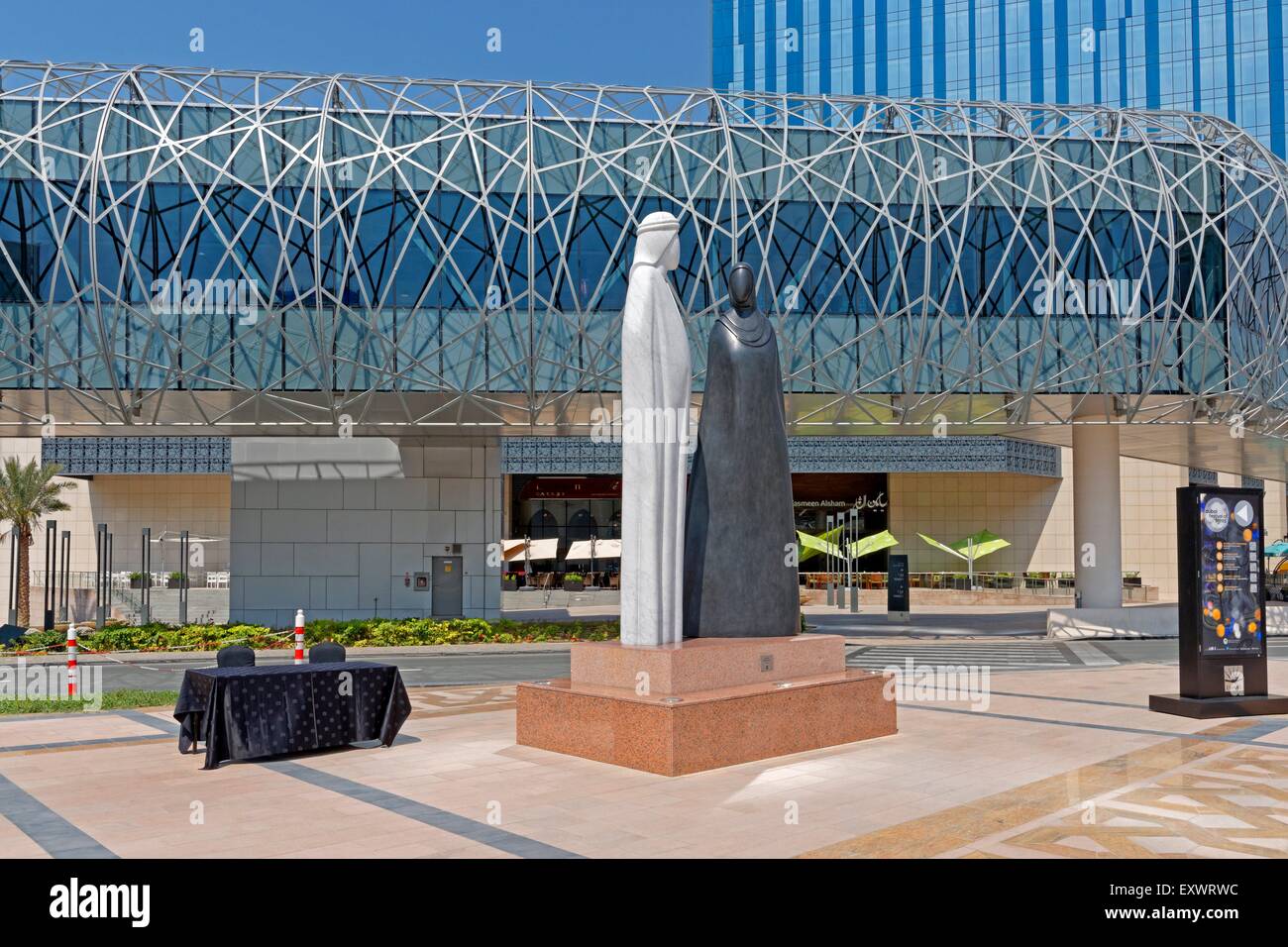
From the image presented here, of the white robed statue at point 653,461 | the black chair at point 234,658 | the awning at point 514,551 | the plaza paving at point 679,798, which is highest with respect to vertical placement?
the white robed statue at point 653,461

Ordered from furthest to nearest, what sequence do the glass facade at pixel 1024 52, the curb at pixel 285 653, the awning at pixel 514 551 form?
1. the glass facade at pixel 1024 52
2. the awning at pixel 514 551
3. the curb at pixel 285 653

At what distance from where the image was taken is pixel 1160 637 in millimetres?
34000

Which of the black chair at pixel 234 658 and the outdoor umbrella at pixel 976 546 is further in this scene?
the outdoor umbrella at pixel 976 546

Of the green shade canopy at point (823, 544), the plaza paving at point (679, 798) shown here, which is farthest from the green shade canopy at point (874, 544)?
the plaza paving at point (679, 798)

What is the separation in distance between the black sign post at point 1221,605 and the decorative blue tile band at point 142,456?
58.0 m

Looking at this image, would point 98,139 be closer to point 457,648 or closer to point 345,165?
point 345,165

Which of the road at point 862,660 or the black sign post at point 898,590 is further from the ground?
the black sign post at point 898,590

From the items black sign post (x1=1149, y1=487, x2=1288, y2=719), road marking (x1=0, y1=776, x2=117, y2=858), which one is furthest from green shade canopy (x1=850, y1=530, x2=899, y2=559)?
road marking (x1=0, y1=776, x2=117, y2=858)

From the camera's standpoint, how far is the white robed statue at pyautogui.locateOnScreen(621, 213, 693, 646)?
Result: 42.8 feet

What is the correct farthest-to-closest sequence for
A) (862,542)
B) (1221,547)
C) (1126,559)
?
1. (1126,559)
2. (862,542)
3. (1221,547)

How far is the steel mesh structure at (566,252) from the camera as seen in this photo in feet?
94.5

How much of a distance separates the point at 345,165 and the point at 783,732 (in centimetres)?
2137

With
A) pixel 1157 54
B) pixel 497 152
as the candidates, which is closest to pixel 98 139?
pixel 497 152

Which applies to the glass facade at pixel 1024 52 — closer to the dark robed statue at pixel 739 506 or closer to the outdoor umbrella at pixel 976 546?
the outdoor umbrella at pixel 976 546
